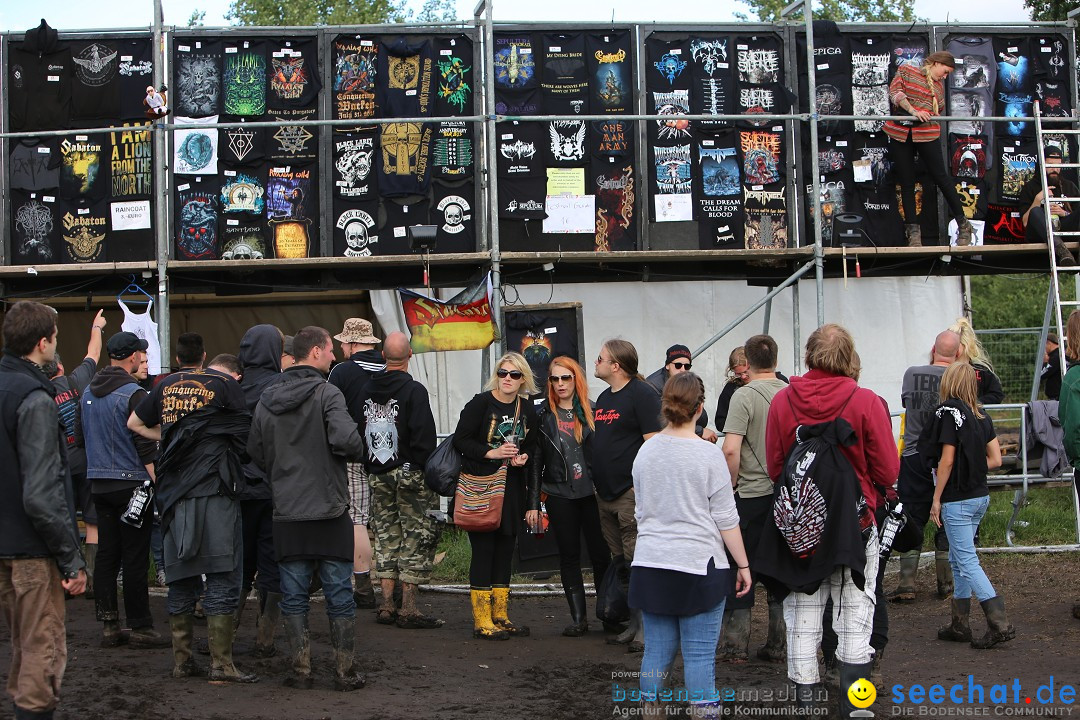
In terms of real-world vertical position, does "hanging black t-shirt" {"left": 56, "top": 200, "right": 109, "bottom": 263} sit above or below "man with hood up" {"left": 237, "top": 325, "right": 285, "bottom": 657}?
above

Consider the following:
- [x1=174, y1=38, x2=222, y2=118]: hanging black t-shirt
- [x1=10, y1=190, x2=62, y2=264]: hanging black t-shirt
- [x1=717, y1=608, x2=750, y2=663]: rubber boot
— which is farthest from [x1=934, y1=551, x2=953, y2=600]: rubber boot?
[x1=10, y1=190, x2=62, y2=264]: hanging black t-shirt

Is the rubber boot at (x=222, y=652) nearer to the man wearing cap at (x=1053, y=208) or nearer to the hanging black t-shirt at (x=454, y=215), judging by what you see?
the hanging black t-shirt at (x=454, y=215)

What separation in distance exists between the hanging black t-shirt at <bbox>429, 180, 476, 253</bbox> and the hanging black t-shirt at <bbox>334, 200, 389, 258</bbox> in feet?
1.85

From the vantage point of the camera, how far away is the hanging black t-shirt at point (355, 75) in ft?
36.8

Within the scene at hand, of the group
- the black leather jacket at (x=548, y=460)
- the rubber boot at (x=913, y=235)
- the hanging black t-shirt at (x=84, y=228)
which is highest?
the hanging black t-shirt at (x=84, y=228)

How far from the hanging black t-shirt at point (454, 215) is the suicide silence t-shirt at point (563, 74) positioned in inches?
44.5

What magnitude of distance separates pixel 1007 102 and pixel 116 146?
879 cm

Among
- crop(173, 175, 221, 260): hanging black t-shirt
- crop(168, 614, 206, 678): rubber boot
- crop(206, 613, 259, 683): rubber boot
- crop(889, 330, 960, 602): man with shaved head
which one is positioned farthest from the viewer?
crop(173, 175, 221, 260): hanging black t-shirt

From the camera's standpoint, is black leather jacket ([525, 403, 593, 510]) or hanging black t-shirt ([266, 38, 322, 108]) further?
hanging black t-shirt ([266, 38, 322, 108])

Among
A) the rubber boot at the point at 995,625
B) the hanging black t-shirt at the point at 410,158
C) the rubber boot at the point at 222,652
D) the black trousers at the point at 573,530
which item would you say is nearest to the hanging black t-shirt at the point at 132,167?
the hanging black t-shirt at the point at 410,158

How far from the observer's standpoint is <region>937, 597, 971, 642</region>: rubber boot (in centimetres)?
726

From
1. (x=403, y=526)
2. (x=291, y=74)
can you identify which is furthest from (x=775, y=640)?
(x=291, y=74)

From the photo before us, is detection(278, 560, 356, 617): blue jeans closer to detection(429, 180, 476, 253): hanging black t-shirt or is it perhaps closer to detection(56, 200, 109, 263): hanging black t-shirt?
detection(429, 180, 476, 253): hanging black t-shirt

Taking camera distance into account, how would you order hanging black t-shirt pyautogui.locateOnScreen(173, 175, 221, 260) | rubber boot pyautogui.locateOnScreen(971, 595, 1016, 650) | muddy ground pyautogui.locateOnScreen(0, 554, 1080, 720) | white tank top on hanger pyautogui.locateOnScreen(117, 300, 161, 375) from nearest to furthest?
muddy ground pyautogui.locateOnScreen(0, 554, 1080, 720), rubber boot pyautogui.locateOnScreen(971, 595, 1016, 650), white tank top on hanger pyautogui.locateOnScreen(117, 300, 161, 375), hanging black t-shirt pyautogui.locateOnScreen(173, 175, 221, 260)
